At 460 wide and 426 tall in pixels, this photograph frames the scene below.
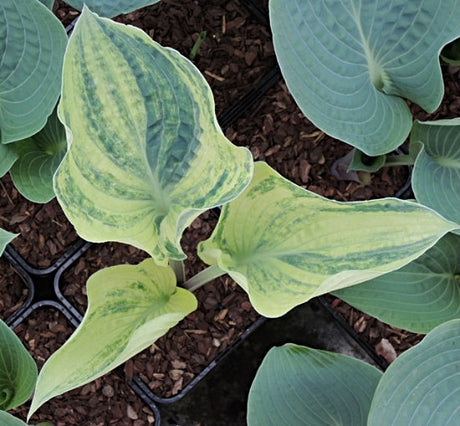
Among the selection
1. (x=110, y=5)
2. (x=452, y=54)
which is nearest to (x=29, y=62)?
(x=110, y=5)

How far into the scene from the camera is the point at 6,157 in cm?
78

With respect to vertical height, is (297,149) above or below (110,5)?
below

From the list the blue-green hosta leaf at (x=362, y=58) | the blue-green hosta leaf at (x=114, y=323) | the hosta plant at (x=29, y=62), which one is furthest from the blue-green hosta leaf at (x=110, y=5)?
the blue-green hosta leaf at (x=114, y=323)

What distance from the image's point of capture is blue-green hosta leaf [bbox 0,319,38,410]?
75 centimetres

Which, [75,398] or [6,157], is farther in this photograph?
[75,398]

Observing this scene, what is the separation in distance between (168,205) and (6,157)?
30cm

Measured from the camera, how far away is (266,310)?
0.58 metres

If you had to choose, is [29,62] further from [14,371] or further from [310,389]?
[310,389]

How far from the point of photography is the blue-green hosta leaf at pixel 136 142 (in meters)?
0.50

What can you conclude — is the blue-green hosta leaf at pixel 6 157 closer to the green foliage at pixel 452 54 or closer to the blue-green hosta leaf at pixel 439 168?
the blue-green hosta leaf at pixel 439 168

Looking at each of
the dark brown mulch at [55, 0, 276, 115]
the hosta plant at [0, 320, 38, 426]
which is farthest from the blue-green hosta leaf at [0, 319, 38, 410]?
the dark brown mulch at [55, 0, 276, 115]

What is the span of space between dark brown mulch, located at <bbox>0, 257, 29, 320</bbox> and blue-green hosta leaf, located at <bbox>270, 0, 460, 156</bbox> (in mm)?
567

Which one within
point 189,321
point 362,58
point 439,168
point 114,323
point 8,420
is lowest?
point 189,321

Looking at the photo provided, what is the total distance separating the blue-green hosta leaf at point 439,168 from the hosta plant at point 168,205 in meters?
0.20
